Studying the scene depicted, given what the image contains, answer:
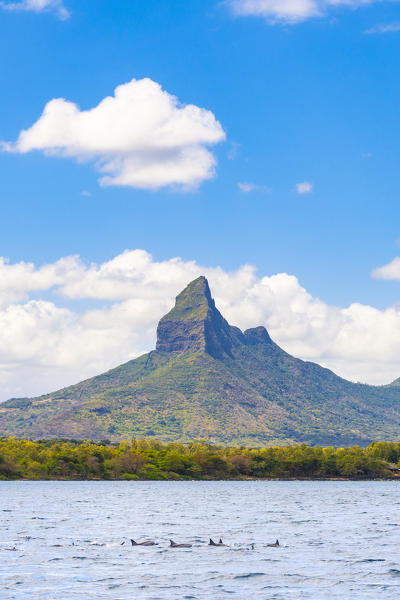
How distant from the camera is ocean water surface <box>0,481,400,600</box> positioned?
56.9m

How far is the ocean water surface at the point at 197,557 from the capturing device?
5691 centimetres

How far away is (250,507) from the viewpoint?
157 meters

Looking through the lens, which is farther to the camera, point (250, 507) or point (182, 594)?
point (250, 507)

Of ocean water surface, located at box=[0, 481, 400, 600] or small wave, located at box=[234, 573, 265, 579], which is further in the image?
small wave, located at box=[234, 573, 265, 579]

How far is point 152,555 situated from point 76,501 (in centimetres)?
9894

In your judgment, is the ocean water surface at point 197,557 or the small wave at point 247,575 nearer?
the ocean water surface at point 197,557

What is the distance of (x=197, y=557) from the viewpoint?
74.7 metres

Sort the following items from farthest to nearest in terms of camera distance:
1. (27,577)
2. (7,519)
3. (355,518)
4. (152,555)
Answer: (355,518)
(7,519)
(152,555)
(27,577)

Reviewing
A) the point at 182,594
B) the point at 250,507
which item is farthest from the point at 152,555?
the point at 250,507

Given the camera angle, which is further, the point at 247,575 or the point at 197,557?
the point at 197,557

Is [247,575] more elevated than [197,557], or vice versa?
[197,557]

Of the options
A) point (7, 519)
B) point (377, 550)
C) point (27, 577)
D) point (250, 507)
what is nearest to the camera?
point (27, 577)

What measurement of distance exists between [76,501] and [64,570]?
358ft

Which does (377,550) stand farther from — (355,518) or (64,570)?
(355,518)
